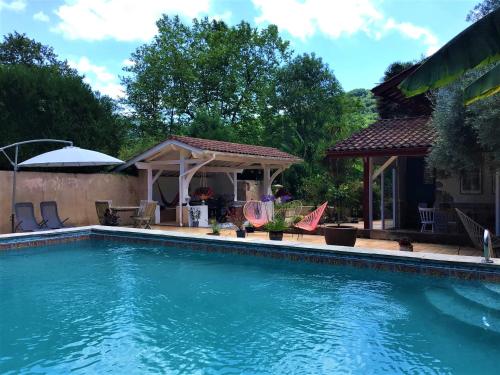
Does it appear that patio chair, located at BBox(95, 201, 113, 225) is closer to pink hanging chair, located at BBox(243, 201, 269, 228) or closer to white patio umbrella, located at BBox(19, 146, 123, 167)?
white patio umbrella, located at BBox(19, 146, 123, 167)

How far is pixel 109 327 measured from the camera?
19.8 ft

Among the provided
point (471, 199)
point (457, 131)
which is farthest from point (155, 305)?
point (471, 199)

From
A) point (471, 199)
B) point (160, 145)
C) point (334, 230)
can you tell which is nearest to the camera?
point (334, 230)

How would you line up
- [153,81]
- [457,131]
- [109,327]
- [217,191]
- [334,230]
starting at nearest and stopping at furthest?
[109,327] → [457,131] → [334,230] → [217,191] → [153,81]

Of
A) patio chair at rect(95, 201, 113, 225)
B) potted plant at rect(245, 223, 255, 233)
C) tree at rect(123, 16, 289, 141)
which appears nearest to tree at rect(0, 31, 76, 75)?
tree at rect(123, 16, 289, 141)

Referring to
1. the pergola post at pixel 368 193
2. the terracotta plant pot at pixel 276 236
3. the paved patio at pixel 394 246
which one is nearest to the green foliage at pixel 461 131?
the paved patio at pixel 394 246

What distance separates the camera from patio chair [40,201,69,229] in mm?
14695

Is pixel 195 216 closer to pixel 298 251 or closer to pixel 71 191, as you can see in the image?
pixel 71 191

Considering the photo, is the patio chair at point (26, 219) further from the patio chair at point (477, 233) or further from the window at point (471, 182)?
the window at point (471, 182)

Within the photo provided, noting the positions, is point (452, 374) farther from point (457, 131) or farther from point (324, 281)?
point (457, 131)

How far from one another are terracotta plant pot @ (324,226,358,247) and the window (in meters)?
4.51

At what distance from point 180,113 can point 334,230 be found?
91.6 ft

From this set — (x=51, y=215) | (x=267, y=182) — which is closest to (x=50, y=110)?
(x=51, y=215)

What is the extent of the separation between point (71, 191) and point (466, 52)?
14460mm
